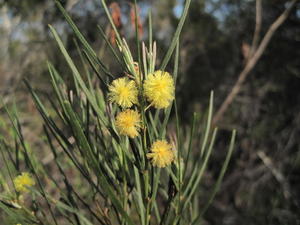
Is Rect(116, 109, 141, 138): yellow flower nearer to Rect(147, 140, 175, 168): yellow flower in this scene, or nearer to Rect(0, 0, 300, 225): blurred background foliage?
Rect(147, 140, 175, 168): yellow flower

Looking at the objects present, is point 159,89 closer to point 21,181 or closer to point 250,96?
point 21,181

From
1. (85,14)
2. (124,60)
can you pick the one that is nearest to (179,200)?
(124,60)

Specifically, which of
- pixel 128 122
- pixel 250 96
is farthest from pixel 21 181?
pixel 250 96

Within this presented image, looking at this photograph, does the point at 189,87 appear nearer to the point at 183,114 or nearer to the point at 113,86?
the point at 183,114

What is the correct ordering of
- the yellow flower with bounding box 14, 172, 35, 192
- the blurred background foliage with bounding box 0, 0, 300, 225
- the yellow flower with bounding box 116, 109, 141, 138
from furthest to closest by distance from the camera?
the blurred background foliage with bounding box 0, 0, 300, 225
the yellow flower with bounding box 14, 172, 35, 192
the yellow flower with bounding box 116, 109, 141, 138

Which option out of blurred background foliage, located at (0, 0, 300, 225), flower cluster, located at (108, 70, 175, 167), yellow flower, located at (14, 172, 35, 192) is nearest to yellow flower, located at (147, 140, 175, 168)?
flower cluster, located at (108, 70, 175, 167)

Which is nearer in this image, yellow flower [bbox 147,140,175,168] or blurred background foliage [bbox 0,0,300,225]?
yellow flower [bbox 147,140,175,168]

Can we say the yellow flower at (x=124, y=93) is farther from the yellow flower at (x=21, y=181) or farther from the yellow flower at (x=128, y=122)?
the yellow flower at (x=21, y=181)
